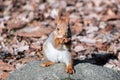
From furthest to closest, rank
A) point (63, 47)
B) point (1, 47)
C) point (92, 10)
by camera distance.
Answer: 1. point (92, 10)
2. point (1, 47)
3. point (63, 47)

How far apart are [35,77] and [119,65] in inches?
73.2

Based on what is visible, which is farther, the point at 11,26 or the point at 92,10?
the point at 92,10

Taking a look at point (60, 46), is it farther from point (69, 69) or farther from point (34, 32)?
point (34, 32)

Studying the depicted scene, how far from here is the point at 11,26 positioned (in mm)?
9039

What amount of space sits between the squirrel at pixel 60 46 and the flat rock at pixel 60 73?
78 millimetres

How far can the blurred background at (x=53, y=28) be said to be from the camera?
7.21 meters

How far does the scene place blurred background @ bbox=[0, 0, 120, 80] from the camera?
721 cm

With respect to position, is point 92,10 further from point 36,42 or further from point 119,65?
point 119,65

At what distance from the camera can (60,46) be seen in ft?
18.0

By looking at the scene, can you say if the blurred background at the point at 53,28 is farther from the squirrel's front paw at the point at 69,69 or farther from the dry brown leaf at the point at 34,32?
the squirrel's front paw at the point at 69,69

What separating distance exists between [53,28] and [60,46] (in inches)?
137

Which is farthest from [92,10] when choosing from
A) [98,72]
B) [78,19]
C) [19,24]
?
[98,72]

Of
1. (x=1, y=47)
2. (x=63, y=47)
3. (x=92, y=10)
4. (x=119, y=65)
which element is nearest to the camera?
(x=63, y=47)

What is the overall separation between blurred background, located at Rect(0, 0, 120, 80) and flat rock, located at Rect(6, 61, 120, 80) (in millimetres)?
678
